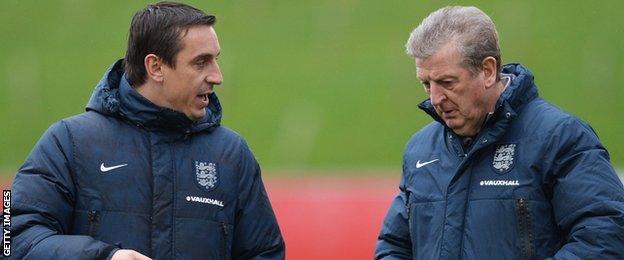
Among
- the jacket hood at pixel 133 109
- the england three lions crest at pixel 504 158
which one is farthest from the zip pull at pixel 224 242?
the england three lions crest at pixel 504 158

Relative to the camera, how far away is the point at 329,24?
13836 mm

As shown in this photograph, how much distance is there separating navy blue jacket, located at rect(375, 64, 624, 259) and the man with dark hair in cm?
55

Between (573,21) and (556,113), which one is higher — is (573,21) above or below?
below

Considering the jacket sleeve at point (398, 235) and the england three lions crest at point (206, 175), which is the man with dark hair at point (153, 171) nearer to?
the england three lions crest at point (206, 175)

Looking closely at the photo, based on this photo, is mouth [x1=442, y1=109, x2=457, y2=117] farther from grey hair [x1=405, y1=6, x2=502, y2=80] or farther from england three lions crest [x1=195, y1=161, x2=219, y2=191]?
england three lions crest [x1=195, y1=161, x2=219, y2=191]

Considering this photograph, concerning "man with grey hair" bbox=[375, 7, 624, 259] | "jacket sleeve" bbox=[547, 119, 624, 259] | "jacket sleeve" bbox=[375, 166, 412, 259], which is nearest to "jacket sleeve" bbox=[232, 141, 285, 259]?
"jacket sleeve" bbox=[375, 166, 412, 259]

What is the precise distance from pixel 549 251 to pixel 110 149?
1.34 metres

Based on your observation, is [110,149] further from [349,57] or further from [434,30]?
[349,57]

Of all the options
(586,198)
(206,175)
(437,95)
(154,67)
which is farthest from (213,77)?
(586,198)

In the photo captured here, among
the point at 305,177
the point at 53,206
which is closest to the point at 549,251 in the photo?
the point at 53,206

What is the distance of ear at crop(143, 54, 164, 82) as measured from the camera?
3.71 metres

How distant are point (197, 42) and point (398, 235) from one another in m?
0.89

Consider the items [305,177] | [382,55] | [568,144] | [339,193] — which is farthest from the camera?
[382,55]

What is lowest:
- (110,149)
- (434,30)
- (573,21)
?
(573,21)
